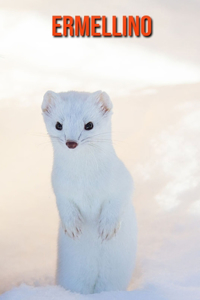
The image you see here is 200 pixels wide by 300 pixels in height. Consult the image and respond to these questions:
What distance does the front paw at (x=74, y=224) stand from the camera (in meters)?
4.71

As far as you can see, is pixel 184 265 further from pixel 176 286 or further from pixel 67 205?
pixel 67 205

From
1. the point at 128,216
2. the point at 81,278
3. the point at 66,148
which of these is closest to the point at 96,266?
the point at 81,278

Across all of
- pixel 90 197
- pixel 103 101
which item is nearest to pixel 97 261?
pixel 90 197

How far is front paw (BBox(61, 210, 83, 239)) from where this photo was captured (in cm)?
471

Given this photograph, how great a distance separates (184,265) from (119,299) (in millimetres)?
1199

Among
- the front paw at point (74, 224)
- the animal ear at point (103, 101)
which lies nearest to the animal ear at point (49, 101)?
the animal ear at point (103, 101)

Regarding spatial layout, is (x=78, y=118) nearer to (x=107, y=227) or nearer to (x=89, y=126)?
(x=89, y=126)

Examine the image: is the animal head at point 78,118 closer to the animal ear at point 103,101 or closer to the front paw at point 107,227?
the animal ear at point 103,101

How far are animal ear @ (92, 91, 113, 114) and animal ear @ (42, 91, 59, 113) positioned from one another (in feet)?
1.18

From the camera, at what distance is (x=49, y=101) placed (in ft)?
15.3

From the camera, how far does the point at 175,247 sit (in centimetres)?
581

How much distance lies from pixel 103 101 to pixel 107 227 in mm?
1167

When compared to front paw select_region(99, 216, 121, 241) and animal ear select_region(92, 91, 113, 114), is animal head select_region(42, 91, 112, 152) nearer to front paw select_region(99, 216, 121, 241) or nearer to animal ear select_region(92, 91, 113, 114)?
animal ear select_region(92, 91, 113, 114)

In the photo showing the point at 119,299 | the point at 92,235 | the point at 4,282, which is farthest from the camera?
the point at 4,282
